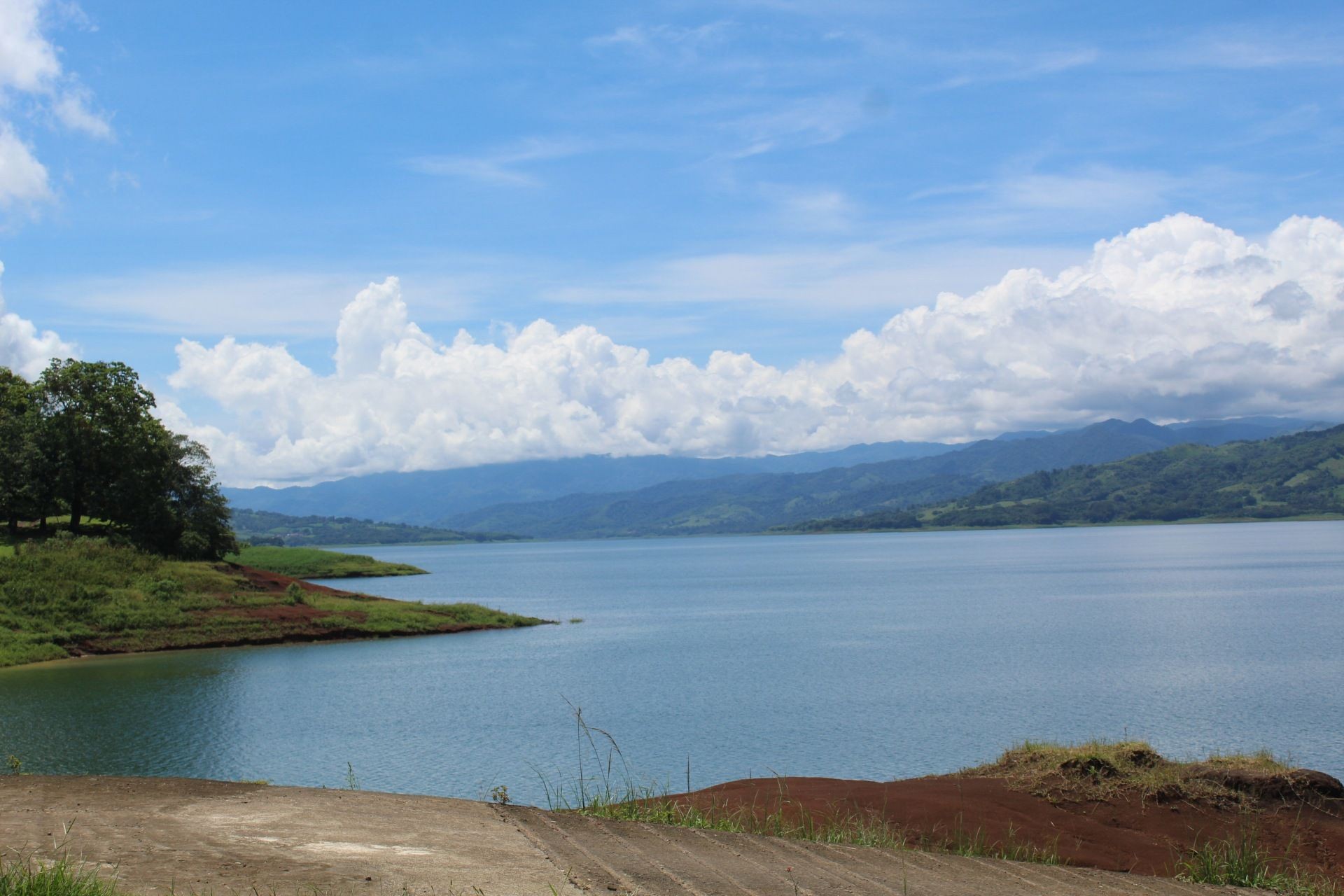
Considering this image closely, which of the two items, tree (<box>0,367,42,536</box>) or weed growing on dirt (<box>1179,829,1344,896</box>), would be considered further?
tree (<box>0,367,42,536</box>)

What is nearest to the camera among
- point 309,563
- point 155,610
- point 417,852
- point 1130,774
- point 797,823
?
point 417,852

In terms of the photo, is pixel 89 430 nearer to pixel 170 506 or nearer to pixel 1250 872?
pixel 170 506

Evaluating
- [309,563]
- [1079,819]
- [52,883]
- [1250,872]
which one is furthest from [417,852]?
[309,563]

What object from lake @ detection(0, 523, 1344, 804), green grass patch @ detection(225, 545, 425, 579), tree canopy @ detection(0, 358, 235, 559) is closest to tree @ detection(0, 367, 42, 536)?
tree canopy @ detection(0, 358, 235, 559)

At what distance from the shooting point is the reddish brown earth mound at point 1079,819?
17781mm

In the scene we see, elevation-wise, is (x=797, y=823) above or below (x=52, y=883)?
below

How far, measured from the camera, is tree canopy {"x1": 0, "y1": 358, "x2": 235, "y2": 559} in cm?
7531

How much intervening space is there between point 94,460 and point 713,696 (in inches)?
2280

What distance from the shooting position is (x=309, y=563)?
138500 millimetres

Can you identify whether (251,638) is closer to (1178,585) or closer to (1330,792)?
(1330,792)

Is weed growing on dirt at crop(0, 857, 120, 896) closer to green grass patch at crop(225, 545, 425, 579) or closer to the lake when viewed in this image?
the lake

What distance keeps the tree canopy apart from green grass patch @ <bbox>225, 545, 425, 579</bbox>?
42473 mm

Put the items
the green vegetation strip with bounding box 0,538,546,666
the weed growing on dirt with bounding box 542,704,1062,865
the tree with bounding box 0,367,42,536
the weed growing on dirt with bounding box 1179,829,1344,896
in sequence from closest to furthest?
the weed growing on dirt with bounding box 1179,829,1344,896 → the weed growing on dirt with bounding box 542,704,1062,865 → the green vegetation strip with bounding box 0,538,546,666 → the tree with bounding box 0,367,42,536

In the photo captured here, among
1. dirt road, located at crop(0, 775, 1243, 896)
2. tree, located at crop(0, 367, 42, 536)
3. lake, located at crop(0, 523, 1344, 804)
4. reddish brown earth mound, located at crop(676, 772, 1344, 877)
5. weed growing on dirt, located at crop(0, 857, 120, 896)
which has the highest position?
tree, located at crop(0, 367, 42, 536)
